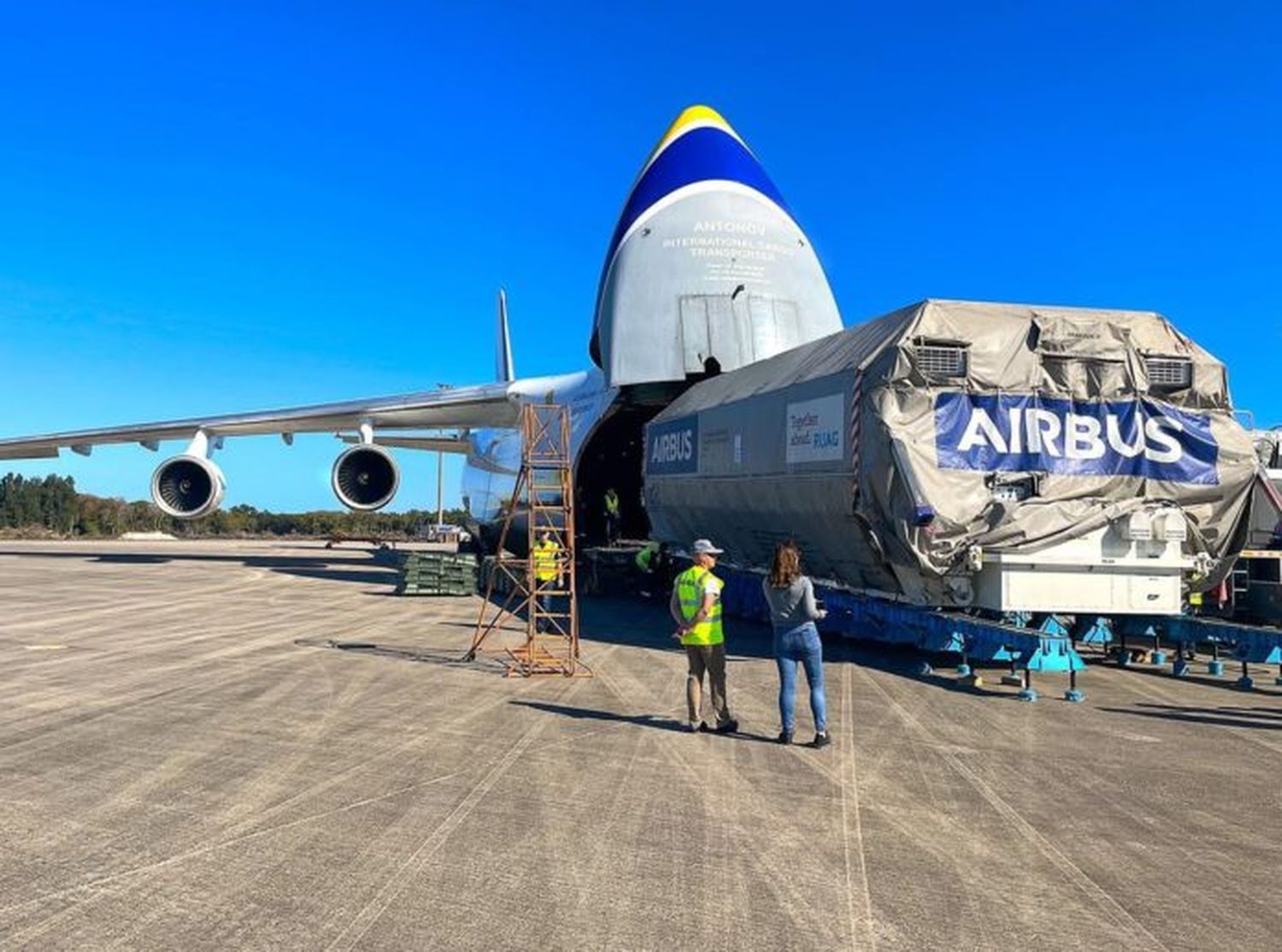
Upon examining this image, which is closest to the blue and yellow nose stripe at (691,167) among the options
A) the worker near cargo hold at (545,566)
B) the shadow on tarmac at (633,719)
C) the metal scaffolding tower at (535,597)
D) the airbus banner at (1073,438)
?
the metal scaffolding tower at (535,597)

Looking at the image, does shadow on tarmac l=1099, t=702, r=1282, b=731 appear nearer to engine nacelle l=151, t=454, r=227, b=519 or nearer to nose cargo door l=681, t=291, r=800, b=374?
nose cargo door l=681, t=291, r=800, b=374

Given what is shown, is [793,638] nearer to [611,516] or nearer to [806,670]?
[806,670]

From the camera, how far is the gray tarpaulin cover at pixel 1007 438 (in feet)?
31.1

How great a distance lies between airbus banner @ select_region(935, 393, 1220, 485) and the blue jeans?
3.35m

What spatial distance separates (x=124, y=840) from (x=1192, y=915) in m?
4.87

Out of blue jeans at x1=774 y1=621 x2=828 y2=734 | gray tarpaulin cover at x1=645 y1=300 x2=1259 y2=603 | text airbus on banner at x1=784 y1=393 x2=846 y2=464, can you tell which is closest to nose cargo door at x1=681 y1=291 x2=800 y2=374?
text airbus on banner at x1=784 y1=393 x2=846 y2=464

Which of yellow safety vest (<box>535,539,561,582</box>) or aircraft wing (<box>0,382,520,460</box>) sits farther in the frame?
aircraft wing (<box>0,382,520,460</box>)

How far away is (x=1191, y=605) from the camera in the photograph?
12.0 m

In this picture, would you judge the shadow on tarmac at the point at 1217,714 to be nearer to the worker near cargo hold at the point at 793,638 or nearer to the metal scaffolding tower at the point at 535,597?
the worker near cargo hold at the point at 793,638

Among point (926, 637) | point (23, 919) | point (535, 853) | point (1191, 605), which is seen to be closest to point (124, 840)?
point (23, 919)

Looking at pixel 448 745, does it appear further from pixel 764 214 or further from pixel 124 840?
pixel 764 214

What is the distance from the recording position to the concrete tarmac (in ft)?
12.8

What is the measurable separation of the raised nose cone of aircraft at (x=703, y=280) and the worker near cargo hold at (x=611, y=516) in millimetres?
3779

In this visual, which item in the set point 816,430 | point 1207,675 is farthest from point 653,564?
point 1207,675
